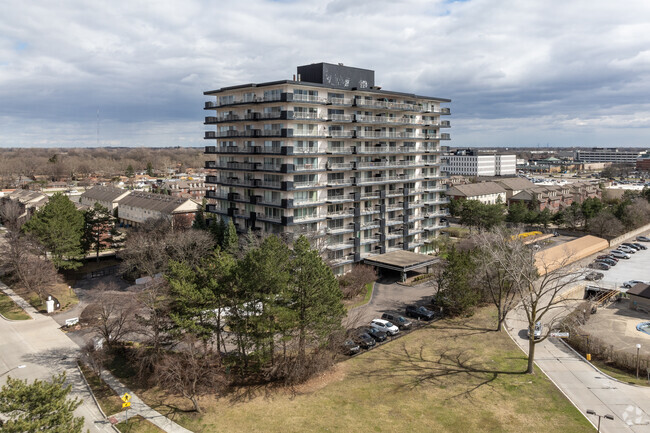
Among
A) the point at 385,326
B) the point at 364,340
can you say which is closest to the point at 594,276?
the point at 385,326

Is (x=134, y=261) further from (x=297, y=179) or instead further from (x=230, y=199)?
(x=297, y=179)

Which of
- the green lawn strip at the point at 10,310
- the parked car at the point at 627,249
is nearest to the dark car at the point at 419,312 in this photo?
the green lawn strip at the point at 10,310

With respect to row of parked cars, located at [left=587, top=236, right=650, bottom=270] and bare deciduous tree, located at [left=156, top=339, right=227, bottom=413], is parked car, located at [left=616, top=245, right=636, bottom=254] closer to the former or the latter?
row of parked cars, located at [left=587, top=236, right=650, bottom=270]

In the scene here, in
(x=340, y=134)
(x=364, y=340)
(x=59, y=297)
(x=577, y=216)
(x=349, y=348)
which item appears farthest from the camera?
(x=577, y=216)

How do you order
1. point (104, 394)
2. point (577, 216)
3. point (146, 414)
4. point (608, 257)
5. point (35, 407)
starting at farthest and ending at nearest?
point (577, 216) < point (608, 257) < point (104, 394) < point (146, 414) < point (35, 407)

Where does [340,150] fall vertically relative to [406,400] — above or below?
above

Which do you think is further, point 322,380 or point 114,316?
point 114,316

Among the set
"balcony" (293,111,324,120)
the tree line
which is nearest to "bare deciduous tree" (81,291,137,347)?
"balcony" (293,111,324,120)

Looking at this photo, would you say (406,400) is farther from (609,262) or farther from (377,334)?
(609,262)
